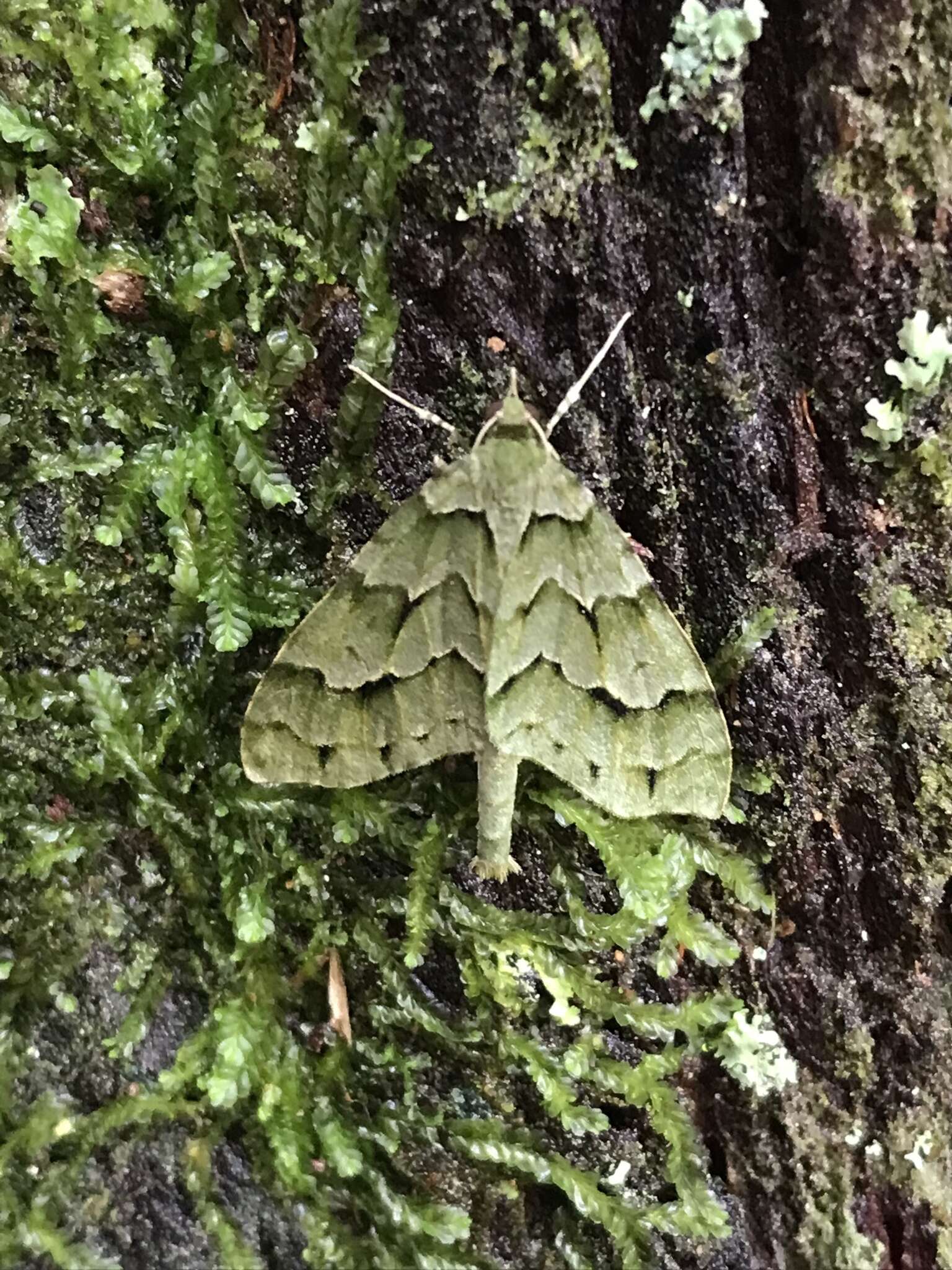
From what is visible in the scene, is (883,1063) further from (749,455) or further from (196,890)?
(196,890)

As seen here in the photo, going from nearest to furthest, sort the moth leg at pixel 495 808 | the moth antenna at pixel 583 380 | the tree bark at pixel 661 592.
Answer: the tree bark at pixel 661 592 → the moth antenna at pixel 583 380 → the moth leg at pixel 495 808

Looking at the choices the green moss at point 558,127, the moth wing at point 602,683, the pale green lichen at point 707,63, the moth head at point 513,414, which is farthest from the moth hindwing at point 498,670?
the pale green lichen at point 707,63

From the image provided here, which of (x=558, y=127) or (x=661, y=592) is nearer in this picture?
(x=558, y=127)

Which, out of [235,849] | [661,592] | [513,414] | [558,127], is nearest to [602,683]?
[661,592]

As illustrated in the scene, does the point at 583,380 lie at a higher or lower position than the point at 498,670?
higher

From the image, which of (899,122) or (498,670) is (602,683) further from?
(899,122)

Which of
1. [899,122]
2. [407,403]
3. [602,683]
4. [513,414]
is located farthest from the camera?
[602,683]

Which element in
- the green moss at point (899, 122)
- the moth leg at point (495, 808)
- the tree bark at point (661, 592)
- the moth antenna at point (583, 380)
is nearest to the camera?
the green moss at point (899, 122)

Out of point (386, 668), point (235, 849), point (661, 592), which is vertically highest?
point (661, 592)

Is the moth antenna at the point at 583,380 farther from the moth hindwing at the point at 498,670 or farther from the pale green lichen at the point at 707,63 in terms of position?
the pale green lichen at the point at 707,63
